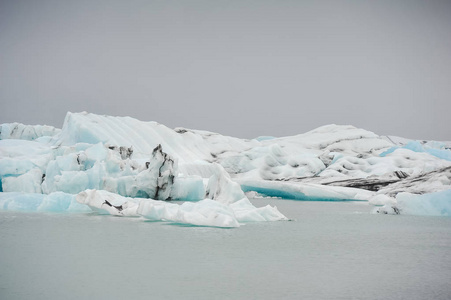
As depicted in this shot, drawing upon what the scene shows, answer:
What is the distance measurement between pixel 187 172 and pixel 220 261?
17.5 m

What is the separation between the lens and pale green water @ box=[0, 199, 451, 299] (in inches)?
175

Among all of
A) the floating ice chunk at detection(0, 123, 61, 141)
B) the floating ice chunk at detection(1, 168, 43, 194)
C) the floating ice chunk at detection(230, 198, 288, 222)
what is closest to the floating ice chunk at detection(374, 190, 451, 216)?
the floating ice chunk at detection(230, 198, 288, 222)

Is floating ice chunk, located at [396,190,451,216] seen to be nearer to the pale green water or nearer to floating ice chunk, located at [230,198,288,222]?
the pale green water

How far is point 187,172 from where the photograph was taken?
2325 cm

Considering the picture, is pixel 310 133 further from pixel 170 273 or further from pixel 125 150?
pixel 170 273

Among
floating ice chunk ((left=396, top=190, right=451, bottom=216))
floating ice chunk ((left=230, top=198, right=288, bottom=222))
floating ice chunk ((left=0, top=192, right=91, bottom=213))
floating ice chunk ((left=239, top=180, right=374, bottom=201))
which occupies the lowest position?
floating ice chunk ((left=239, top=180, right=374, bottom=201))

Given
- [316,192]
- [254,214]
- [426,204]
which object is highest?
[426,204]

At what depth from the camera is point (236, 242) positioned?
7215 mm

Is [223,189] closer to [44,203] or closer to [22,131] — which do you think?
[44,203]

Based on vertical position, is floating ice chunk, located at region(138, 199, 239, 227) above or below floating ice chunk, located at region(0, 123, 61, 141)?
above

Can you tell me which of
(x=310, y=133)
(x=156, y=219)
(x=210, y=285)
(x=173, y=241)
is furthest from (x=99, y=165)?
(x=310, y=133)

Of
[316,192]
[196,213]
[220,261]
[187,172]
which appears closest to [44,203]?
[196,213]

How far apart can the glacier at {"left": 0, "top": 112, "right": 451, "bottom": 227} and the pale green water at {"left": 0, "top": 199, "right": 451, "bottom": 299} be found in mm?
1551

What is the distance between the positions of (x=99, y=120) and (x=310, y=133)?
18.1 meters
